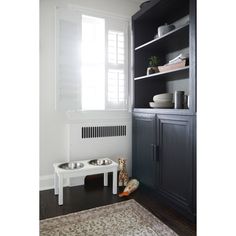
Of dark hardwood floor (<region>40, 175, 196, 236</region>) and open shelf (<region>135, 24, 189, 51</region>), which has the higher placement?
open shelf (<region>135, 24, 189, 51</region>)

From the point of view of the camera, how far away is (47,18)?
2520 millimetres

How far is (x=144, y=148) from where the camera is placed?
2.58m

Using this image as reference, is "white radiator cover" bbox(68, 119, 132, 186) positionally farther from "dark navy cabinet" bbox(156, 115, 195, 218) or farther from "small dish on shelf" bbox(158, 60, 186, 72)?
"small dish on shelf" bbox(158, 60, 186, 72)

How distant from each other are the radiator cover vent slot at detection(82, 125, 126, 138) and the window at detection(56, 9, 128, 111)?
255 millimetres

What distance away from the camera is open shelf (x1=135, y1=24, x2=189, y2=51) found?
206 cm

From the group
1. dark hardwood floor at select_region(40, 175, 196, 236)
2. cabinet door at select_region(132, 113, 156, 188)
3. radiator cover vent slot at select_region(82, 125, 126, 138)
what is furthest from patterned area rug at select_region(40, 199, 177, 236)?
radiator cover vent slot at select_region(82, 125, 126, 138)

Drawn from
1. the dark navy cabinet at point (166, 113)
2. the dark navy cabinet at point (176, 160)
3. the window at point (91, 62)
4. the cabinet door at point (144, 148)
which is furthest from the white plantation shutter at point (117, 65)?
the dark navy cabinet at point (176, 160)

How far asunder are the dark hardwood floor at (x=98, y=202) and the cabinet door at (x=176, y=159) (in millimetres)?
129

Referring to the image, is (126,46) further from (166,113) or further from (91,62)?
(166,113)

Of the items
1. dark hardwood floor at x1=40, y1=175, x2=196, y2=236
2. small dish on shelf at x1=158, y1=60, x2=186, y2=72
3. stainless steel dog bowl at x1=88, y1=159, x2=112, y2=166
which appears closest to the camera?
dark hardwood floor at x1=40, y1=175, x2=196, y2=236

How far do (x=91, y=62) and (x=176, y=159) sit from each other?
1571 mm

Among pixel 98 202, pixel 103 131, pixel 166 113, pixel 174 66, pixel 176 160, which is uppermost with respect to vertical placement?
pixel 174 66

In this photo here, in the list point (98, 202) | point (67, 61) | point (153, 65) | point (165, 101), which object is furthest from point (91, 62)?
point (98, 202)
